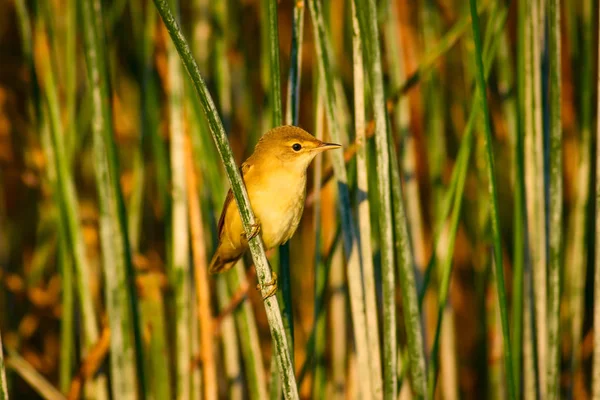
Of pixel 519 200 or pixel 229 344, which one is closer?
pixel 519 200

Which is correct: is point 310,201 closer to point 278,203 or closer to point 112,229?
point 278,203

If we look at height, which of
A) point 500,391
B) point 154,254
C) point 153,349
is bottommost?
point 500,391

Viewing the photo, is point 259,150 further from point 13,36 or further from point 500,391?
point 13,36

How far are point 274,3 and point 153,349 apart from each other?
1361 mm

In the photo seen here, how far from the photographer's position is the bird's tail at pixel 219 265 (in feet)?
7.72

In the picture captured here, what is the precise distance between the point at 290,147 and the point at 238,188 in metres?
0.58

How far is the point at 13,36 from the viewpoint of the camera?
3.64 metres

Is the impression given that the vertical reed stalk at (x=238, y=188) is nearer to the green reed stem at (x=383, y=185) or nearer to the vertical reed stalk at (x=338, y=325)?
the green reed stem at (x=383, y=185)

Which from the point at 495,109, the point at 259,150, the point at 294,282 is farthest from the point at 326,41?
the point at 294,282

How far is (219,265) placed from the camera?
7.79 feet

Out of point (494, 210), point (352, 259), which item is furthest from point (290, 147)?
point (494, 210)

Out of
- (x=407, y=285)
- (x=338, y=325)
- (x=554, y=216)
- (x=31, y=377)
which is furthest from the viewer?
(x=338, y=325)

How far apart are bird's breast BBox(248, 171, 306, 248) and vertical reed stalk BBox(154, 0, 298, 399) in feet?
1.51

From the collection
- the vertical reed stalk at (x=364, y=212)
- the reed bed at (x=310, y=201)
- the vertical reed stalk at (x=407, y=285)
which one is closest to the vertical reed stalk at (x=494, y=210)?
the reed bed at (x=310, y=201)
